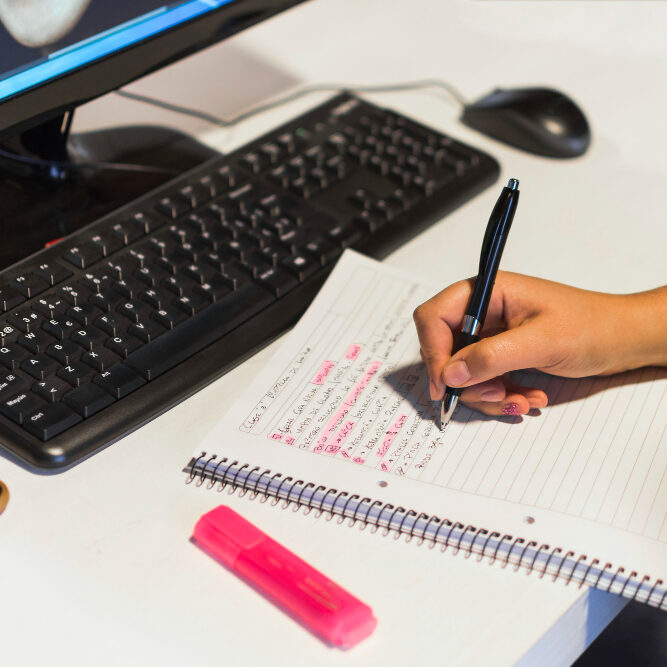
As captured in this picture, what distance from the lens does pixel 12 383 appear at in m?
0.57

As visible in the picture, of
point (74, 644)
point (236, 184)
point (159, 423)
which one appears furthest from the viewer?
point (236, 184)

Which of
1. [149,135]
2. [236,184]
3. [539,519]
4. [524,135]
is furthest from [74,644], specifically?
[524,135]

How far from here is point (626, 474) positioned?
0.54 m

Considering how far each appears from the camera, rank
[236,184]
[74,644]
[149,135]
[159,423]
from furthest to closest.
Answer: [149,135] < [236,184] < [159,423] < [74,644]

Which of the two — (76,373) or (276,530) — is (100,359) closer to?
(76,373)

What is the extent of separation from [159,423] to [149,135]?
38 centimetres

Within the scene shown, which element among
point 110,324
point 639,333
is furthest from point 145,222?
point 639,333

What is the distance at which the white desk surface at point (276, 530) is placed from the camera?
47 cm

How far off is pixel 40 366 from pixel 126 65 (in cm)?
27

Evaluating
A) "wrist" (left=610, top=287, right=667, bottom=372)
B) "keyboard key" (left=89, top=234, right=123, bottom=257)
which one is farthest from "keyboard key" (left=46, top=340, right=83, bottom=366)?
"wrist" (left=610, top=287, right=667, bottom=372)

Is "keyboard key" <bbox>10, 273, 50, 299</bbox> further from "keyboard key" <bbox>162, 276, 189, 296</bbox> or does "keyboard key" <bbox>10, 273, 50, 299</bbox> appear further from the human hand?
the human hand

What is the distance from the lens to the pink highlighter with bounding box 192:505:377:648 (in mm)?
466

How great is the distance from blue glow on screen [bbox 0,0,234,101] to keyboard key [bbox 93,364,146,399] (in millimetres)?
214

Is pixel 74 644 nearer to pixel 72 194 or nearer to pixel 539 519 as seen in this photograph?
pixel 539 519
